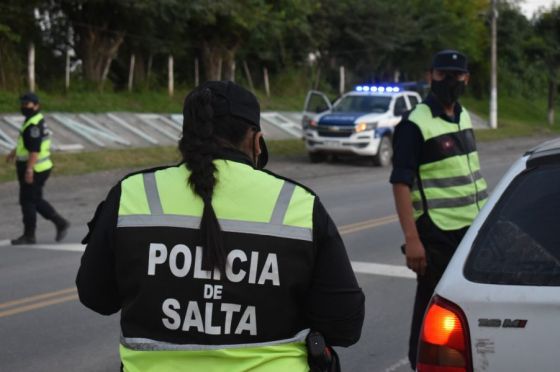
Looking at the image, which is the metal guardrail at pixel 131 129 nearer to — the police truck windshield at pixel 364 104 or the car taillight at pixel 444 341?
the police truck windshield at pixel 364 104

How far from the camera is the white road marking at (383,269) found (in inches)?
379

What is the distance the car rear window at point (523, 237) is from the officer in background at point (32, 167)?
8847 millimetres

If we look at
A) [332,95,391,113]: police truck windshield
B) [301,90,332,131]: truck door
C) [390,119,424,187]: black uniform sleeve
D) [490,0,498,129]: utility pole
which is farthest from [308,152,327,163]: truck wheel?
[390,119,424,187]: black uniform sleeve

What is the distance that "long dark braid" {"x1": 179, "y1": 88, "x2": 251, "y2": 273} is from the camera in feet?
9.14

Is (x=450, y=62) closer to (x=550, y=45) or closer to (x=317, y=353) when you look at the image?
(x=317, y=353)

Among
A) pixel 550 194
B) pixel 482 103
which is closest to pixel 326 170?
pixel 550 194

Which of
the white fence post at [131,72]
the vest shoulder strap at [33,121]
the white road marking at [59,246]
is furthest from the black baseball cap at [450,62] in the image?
the white fence post at [131,72]

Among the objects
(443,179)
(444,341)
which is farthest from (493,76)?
(444,341)

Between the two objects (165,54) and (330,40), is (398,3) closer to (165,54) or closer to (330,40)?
(330,40)

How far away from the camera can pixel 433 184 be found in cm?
552

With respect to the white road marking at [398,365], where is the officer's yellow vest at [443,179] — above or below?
above

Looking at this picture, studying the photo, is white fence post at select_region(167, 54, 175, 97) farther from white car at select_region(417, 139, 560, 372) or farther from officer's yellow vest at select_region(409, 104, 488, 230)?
white car at select_region(417, 139, 560, 372)

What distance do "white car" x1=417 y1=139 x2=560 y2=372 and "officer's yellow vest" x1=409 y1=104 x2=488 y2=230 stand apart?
5.55 feet

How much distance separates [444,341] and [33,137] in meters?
9.01
